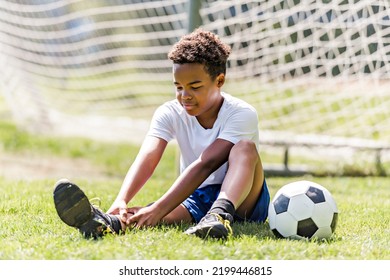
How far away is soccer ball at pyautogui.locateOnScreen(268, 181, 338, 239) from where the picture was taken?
2.86 meters

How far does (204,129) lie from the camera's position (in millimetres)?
3326

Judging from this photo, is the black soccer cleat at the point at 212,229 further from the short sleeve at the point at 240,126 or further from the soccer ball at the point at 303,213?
the short sleeve at the point at 240,126

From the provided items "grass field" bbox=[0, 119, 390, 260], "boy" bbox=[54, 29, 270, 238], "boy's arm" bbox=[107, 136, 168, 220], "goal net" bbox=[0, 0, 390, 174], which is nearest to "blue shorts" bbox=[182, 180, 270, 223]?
"boy" bbox=[54, 29, 270, 238]

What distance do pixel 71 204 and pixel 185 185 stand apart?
53 centimetres

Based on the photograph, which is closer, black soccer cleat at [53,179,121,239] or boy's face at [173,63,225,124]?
black soccer cleat at [53,179,121,239]

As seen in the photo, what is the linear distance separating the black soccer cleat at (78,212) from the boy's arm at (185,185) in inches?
7.6

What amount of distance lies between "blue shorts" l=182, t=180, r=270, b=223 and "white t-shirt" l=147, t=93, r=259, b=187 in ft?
0.14

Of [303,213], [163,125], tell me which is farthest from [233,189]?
[163,125]

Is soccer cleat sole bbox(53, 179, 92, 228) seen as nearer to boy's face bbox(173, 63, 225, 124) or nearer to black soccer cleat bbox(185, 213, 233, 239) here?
black soccer cleat bbox(185, 213, 233, 239)

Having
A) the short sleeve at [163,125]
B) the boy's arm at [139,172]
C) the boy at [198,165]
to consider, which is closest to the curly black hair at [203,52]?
the boy at [198,165]

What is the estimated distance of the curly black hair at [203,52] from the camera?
10.2ft

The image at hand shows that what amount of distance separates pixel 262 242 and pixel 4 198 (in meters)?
1.80

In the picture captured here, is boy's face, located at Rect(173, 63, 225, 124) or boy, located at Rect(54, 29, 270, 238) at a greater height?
boy's face, located at Rect(173, 63, 225, 124)
